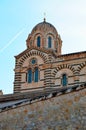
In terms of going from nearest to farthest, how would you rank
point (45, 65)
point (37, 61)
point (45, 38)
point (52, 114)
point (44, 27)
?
point (52, 114), point (45, 65), point (37, 61), point (45, 38), point (44, 27)

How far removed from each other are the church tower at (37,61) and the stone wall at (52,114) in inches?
943

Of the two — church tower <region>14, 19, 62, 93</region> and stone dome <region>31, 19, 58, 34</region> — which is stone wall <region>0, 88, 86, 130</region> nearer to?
church tower <region>14, 19, 62, 93</region>

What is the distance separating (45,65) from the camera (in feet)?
107

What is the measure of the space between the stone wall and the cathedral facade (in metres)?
22.5

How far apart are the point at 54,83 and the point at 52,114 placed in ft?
81.3

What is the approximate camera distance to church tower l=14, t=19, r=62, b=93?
106ft

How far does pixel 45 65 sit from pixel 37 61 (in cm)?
151

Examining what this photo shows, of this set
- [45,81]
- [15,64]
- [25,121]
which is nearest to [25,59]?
[15,64]

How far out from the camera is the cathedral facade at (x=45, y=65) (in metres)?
31.1

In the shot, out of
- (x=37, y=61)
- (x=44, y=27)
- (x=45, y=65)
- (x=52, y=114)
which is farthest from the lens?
(x=44, y=27)

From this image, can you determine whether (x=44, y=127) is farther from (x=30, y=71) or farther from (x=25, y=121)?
(x=30, y=71)

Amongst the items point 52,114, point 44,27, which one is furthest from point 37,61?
point 52,114

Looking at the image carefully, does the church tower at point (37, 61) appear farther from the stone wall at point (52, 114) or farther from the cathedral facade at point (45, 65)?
the stone wall at point (52, 114)

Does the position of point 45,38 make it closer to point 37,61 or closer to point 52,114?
point 37,61
